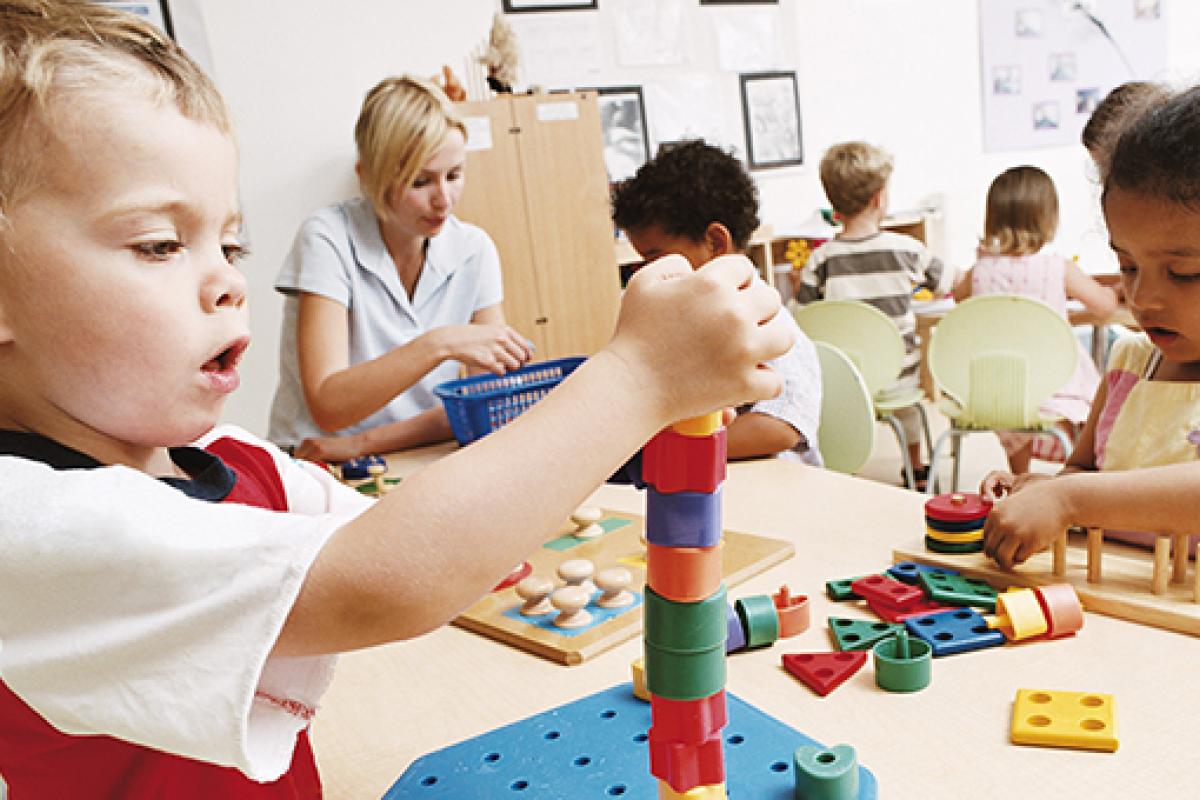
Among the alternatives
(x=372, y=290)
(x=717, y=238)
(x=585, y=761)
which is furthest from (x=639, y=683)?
(x=372, y=290)

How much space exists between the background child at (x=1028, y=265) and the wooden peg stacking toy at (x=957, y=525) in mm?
1899

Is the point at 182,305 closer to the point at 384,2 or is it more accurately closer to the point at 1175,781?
the point at 1175,781

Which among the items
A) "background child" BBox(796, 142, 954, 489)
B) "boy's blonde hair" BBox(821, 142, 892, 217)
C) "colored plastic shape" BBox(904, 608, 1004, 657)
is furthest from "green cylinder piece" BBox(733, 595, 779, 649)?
"boy's blonde hair" BBox(821, 142, 892, 217)

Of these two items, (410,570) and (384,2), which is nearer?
(410,570)

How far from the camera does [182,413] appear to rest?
492mm

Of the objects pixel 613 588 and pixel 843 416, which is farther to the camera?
pixel 843 416

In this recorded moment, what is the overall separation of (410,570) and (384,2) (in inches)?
136

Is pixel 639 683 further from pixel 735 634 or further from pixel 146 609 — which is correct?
pixel 146 609

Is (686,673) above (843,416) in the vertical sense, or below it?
above

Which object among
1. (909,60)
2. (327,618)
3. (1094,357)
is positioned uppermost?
(909,60)

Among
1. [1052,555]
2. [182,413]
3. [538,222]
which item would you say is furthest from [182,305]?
[538,222]

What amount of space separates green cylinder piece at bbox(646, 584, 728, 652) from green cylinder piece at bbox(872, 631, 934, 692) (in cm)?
25

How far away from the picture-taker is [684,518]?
18.1 inches

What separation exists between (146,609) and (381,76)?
335 cm
